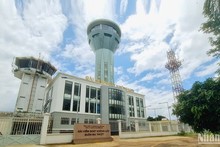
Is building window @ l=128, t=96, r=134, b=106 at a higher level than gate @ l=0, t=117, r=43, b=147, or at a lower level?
higher

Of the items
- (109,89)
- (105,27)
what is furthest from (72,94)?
(105,27)

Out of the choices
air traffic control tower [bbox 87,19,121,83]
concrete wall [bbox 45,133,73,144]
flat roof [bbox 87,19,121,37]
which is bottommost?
concrete wall [bbox 45,133,73,144]

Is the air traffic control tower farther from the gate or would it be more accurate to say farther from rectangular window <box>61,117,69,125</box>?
the gate

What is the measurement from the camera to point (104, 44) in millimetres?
61250

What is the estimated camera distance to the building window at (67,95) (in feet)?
103

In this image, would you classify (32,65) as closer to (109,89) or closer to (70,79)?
(70,79)

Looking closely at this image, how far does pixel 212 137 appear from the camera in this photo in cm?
1312

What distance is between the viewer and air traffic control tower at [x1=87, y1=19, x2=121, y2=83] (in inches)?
2274

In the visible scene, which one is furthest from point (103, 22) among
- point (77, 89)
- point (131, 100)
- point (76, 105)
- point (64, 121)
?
point (64, 121)

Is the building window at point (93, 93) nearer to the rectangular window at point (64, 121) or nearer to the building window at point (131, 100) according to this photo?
the rectangular window at point (64, 121)

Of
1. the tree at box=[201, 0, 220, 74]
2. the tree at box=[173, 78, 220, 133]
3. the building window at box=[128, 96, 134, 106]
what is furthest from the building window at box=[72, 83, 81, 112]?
the tree at box=[201, 0, 220, 74]

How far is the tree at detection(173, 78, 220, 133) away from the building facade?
51.8 ft

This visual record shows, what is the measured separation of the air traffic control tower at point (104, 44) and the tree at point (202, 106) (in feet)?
144

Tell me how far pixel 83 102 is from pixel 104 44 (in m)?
32.9
